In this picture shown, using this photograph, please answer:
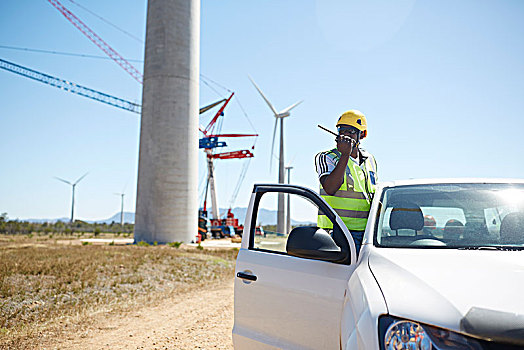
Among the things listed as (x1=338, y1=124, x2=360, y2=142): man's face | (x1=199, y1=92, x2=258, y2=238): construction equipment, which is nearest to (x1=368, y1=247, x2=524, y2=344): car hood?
(x1=338, y1=124, x2=360, y2=142): man's face

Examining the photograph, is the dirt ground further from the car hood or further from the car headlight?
the car headlight

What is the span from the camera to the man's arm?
368cm

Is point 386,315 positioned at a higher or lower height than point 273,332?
higher

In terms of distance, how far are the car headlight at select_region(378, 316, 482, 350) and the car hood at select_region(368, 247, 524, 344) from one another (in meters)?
0.03

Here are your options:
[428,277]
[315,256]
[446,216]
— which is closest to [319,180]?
[446,216]

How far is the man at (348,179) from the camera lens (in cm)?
368

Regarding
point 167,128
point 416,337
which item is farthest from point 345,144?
point 167,128

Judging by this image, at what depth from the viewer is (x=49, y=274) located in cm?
1073

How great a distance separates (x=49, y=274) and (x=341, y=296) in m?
9.99

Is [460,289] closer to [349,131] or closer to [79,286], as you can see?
[349,131]

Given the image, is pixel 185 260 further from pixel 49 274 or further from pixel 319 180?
pixel 319 180

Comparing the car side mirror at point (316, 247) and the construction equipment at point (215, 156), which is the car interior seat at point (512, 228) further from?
the construction equipment at point (215, 156)

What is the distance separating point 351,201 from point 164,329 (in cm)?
415

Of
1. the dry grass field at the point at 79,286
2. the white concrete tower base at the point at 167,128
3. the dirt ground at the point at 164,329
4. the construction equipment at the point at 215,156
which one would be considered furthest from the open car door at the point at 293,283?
the construction equipment at the point at 215,156
